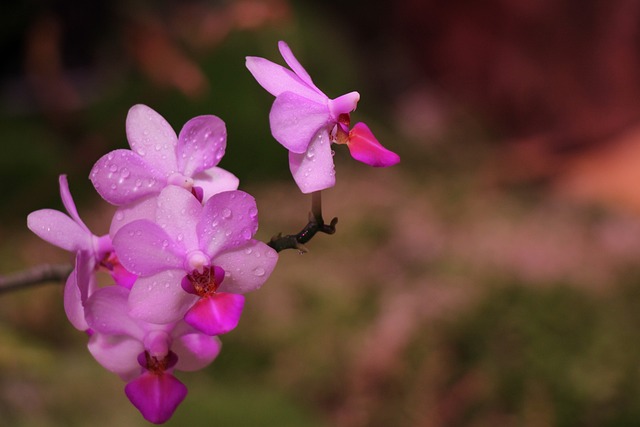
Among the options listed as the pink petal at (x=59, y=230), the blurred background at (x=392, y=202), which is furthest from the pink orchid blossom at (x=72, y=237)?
the blurred background at (x=392, y=202)

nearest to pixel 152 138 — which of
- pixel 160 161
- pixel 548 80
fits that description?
pixel 160 161

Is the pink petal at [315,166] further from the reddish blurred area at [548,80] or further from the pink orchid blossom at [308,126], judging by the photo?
the reddish blurred area at [548,80]

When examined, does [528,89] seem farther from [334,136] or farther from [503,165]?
[334,136]

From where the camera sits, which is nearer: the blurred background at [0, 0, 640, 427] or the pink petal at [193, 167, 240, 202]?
the pink petal at [193, 167, 240, 202]

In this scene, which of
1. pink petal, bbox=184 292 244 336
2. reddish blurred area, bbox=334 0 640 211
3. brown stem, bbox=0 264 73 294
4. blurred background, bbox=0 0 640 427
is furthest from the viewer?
reddish blurred area, bbox=334 0 640 211

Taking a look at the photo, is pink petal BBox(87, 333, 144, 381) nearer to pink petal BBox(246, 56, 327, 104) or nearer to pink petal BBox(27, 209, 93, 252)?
pink petal BBox(27, 209, 93, 252)

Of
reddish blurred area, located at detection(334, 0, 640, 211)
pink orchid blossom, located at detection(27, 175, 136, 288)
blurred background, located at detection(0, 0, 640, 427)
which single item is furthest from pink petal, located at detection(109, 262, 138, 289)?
reddish blurred area, located at detection(334, 0, 640, 211)

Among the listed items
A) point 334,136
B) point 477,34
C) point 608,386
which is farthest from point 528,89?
point 334,136

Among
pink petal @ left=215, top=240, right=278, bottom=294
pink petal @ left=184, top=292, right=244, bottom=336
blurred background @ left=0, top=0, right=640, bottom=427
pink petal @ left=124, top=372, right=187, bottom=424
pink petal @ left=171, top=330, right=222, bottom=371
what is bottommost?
pink petal @ left=124, top=372, right=187, bottom=424
